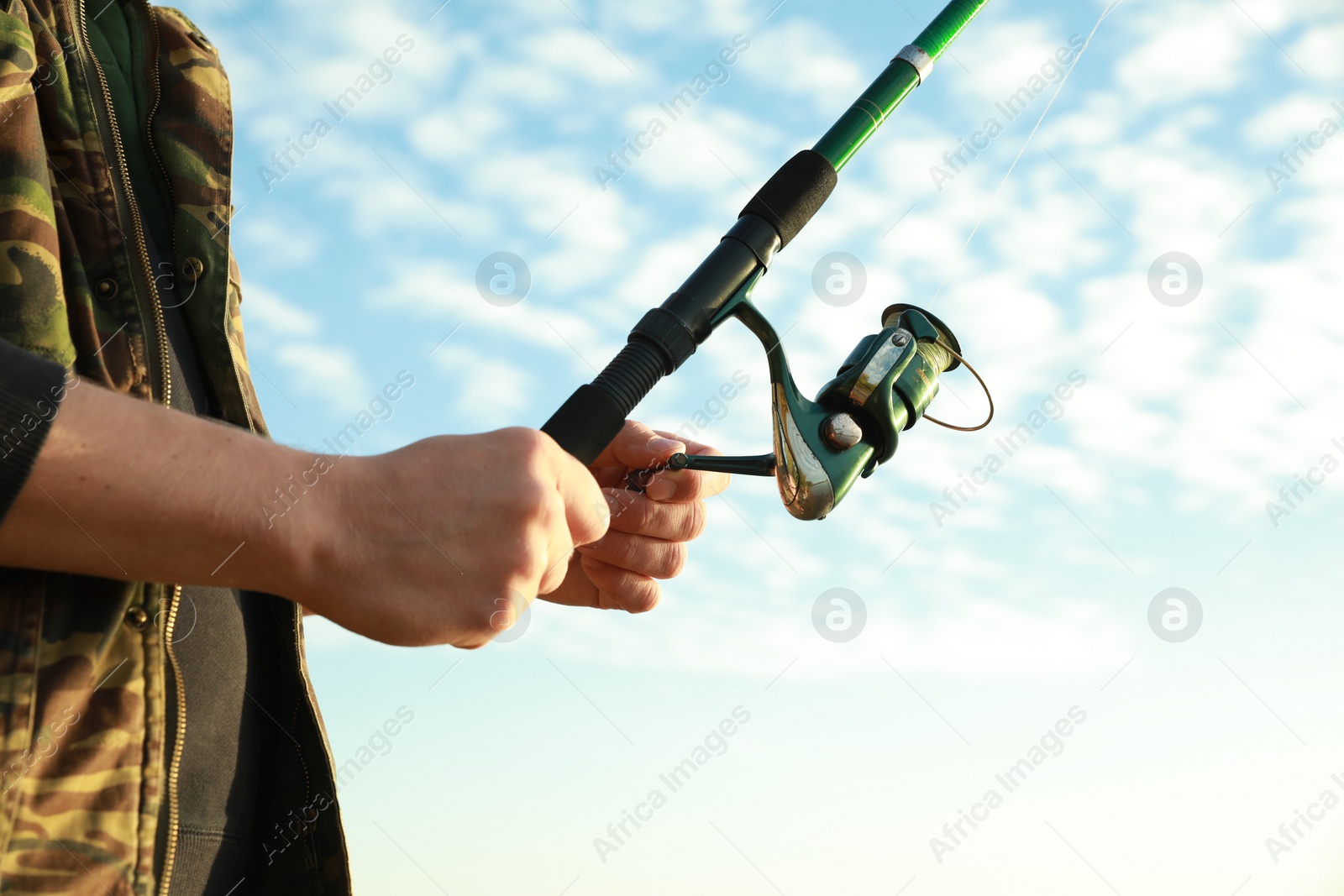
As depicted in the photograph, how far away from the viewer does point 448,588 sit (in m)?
1.45

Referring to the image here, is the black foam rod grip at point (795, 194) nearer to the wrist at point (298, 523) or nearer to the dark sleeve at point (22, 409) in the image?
the wrist at point (298, 523)

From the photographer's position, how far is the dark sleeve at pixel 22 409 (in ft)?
4.00

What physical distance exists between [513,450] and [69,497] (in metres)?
0.56

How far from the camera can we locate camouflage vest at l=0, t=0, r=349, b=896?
1.46m

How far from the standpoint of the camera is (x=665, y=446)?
2.58 metres

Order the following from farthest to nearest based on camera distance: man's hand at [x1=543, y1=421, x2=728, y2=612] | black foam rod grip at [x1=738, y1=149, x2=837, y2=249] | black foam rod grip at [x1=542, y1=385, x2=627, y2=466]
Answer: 1. man's hand at [x1=543, y1=421, x2=728, y2=612]
2. black foam rod grip at [x1=738, y1=149, x2=837, y2=249]
3. black foam rod grip at [x1=542, y1=385, x2=627, y2=466]

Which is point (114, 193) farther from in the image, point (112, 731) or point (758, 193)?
point (758, 193)

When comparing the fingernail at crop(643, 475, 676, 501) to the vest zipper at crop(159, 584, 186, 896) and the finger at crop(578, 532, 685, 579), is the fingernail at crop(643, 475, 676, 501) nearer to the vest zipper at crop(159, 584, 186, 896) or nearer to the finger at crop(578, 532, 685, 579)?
the finger at crop(578, 532, 685, 579)

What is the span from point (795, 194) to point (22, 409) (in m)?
1.76

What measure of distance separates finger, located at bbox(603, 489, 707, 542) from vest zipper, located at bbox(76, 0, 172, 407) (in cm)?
110

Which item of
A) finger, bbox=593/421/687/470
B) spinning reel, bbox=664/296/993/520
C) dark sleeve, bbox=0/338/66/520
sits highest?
spinning reel, bbox=664/296/993/520

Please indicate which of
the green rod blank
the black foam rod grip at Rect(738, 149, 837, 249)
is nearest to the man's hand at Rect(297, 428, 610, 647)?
the black foam rod grip at Rect(738, 149, 837, 249)

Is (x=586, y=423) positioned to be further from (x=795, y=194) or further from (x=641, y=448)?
(x=795, y=194)

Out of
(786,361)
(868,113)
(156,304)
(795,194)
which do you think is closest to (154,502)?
(156,304)
